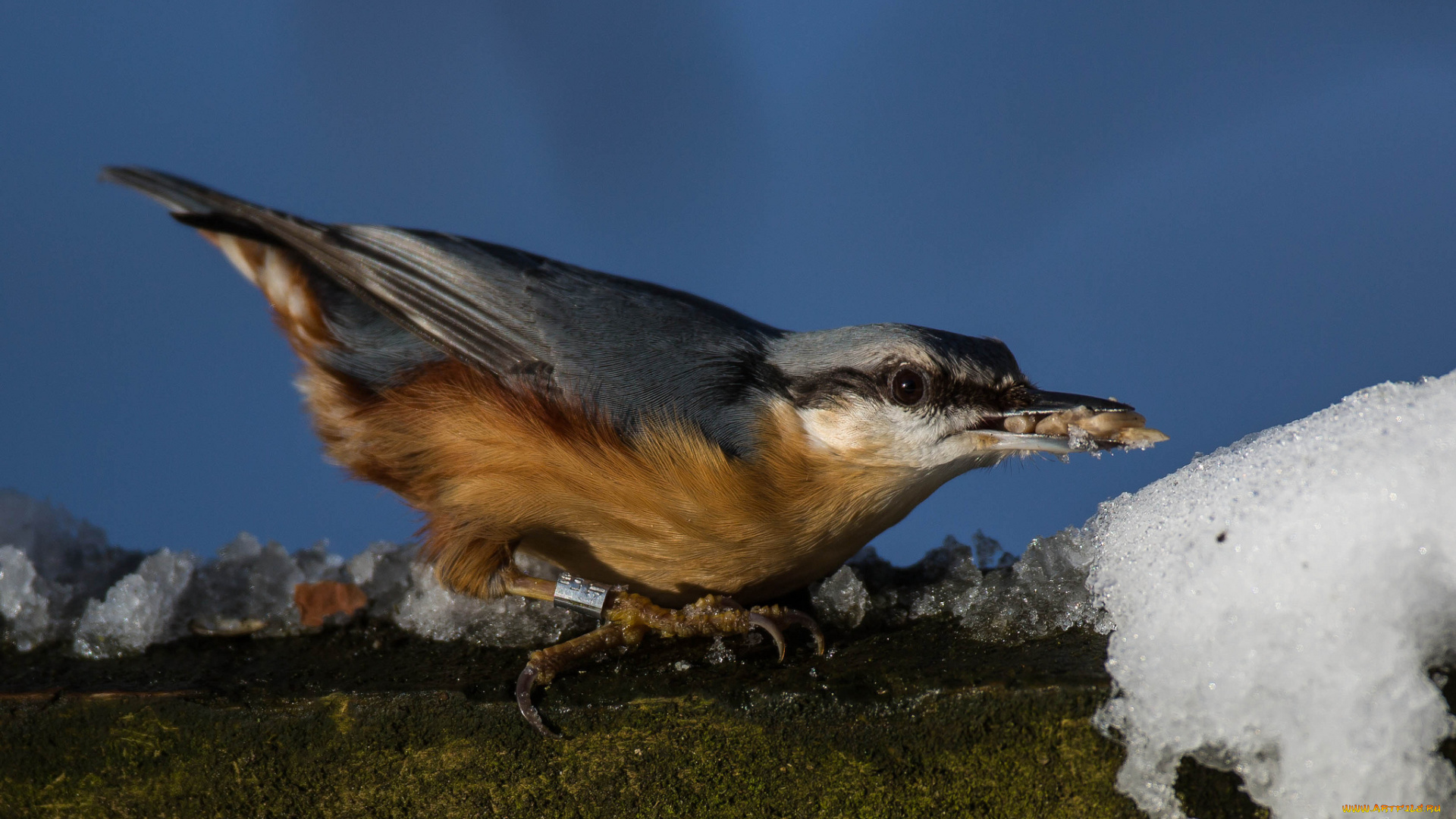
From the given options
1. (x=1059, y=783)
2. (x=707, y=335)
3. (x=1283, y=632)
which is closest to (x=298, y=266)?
(x=707, y=335)

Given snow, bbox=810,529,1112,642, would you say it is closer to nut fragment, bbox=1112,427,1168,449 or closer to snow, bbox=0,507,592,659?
nut fragment, bbox=1112,427,1168,449

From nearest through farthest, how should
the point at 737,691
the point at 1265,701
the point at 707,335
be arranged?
1. the point at 1265,701
2. the point at 737,691
3. the point at 707,335

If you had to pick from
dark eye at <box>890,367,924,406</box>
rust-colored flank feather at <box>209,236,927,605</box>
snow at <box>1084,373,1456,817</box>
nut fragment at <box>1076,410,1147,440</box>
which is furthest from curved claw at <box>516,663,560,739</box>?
nut fragment at <box>1076,410,1147,440</box>

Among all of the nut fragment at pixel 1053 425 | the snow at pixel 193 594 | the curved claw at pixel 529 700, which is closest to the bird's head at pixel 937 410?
the nut fragment at pixel 1053 425

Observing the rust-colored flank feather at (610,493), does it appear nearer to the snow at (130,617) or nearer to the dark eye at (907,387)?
the dark eye at (907,387)

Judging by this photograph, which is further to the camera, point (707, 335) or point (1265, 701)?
point (707, 335)

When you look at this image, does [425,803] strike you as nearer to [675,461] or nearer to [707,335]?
[675,461]
